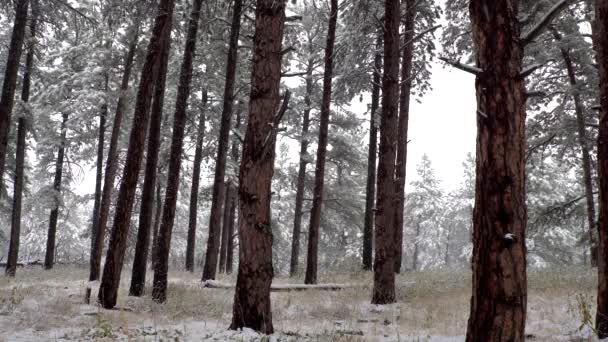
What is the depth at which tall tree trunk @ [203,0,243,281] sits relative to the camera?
13.7 meters


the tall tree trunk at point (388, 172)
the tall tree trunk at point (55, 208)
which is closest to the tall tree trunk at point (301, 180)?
the tall tree trunk at point (388, 172)

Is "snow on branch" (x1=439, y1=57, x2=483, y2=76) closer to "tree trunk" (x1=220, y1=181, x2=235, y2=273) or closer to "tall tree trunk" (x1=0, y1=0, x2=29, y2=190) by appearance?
"tall tree trunk" (x1=0, y1=0, x2=29, y2=190)

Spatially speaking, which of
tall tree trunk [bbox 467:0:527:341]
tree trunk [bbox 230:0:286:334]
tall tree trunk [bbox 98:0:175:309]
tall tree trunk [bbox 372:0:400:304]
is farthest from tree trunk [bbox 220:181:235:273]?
tall tree trunk [bbox 467:0:527:341]

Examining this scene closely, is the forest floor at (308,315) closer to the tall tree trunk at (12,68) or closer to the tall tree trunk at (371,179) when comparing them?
the tall tree trunk at (371,179)

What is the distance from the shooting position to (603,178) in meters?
6.13

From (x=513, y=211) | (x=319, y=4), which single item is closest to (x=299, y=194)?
(x=319, y=4)

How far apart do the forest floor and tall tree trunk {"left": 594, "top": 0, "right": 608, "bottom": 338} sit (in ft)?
1.64

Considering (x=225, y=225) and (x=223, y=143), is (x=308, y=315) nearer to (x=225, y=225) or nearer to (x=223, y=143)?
(x=223, y=143)

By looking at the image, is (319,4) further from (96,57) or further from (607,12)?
(607,12)

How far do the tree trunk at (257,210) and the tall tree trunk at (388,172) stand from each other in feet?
14.2

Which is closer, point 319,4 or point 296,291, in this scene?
point 296,291

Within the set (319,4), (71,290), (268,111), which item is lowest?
(71,290)

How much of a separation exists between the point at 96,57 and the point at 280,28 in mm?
14156

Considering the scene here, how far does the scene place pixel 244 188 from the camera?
6.10 m
